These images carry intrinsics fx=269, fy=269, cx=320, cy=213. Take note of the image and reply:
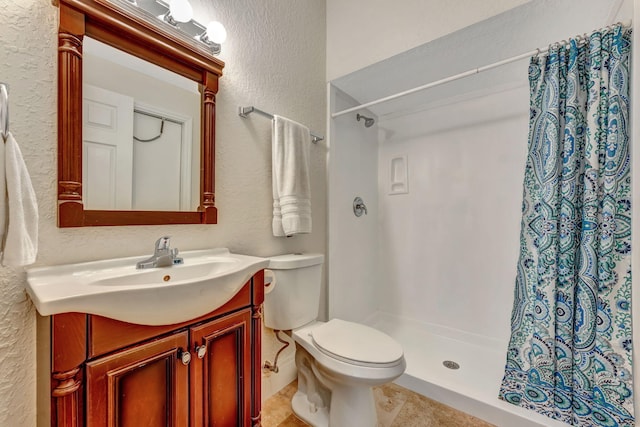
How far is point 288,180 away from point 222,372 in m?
0.93

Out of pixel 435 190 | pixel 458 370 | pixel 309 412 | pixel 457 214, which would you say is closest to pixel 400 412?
pixel 309 412

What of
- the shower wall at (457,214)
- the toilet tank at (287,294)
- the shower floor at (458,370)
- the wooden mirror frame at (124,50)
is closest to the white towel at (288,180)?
the toilet tank at (287,294)

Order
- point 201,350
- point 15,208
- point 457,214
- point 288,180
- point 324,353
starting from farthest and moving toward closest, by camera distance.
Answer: point 457,214 < point 288,180 < point 324,353 < point 201,350 < point 15,208

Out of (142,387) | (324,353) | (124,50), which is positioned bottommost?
(324,353)

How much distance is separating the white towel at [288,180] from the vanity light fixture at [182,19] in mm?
433

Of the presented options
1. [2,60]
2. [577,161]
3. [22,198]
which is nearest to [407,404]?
[577,161]

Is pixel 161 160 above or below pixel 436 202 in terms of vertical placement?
above

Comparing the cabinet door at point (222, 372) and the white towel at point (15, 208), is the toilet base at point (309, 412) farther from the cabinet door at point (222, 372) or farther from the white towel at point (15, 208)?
the white towel at point (15, 208)

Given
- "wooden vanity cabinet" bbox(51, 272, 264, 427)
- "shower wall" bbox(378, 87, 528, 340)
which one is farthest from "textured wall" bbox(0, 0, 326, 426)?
"shower wall" bbox(378, 87, 528, 340)

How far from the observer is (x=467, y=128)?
7.16ft

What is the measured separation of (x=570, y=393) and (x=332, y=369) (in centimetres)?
108

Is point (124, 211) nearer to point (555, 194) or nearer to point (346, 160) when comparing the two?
point (346, 160)

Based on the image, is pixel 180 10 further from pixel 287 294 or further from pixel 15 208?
pixel 287 294

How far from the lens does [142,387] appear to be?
728 mm
